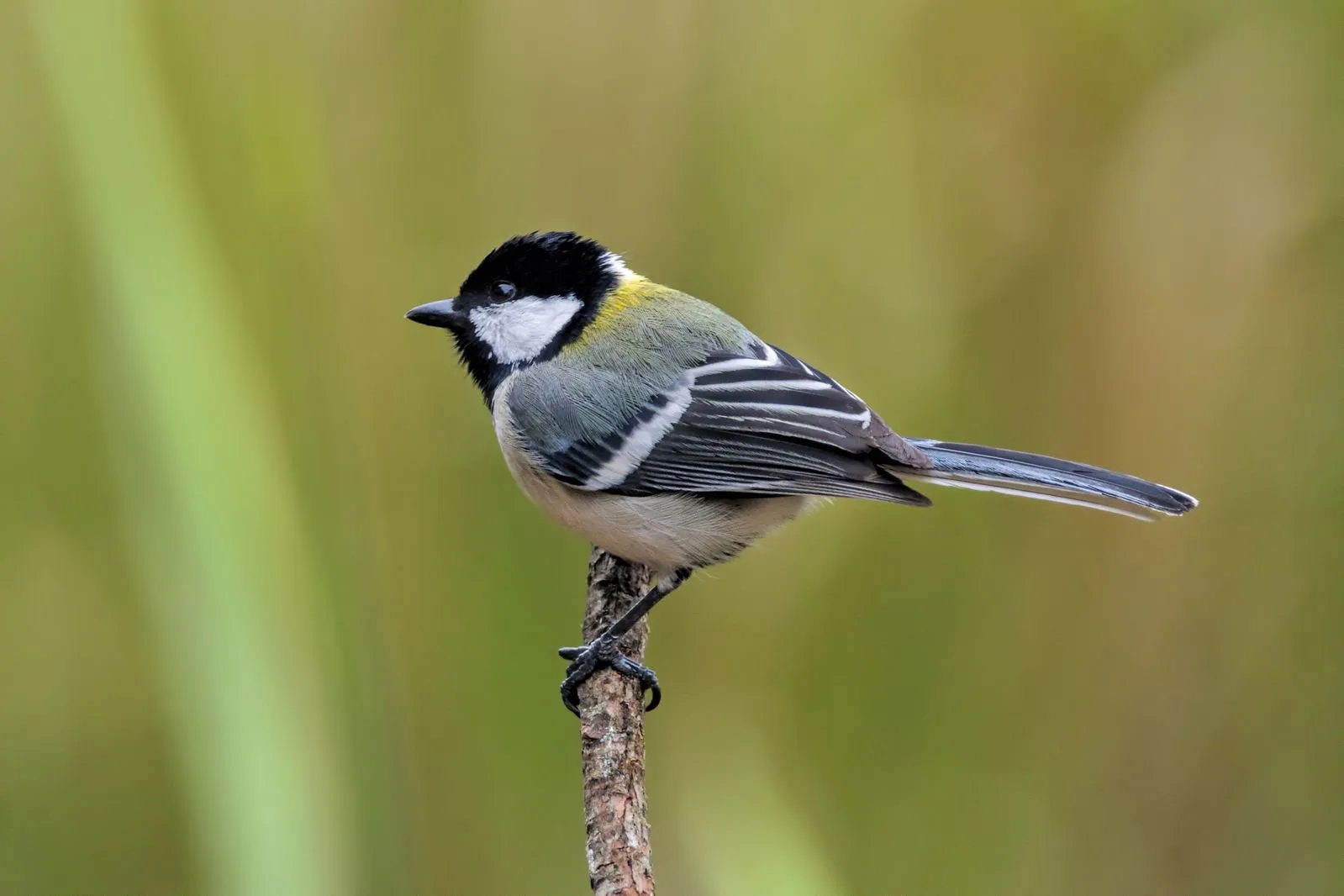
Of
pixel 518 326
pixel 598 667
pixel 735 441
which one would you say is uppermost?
pixel 518 326

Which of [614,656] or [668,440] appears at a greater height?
[668,440]

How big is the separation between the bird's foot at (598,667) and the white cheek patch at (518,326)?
1.54 feet

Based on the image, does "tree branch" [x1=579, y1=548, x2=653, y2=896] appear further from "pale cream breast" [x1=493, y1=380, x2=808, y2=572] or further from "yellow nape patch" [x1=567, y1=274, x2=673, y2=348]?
"yellow nape patch" [x1=567, y1=274, x2=673, y2=348]

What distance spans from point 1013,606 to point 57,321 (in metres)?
1.59

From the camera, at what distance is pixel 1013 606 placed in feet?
6.12

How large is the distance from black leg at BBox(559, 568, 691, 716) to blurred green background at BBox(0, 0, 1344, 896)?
1.5 inches

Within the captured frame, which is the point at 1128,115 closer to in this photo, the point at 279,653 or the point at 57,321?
the point at 279,653

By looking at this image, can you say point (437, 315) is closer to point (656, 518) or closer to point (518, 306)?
point (518, 306)

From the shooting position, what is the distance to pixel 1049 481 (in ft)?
4.75

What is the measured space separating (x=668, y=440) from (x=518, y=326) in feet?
1.14

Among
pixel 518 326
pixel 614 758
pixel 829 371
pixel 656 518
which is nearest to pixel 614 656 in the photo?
pixel 656 518

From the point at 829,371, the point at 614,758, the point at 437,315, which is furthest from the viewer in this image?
the point at 829,371

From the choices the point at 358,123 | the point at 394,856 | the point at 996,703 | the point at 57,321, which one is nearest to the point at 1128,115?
the point at 996,703

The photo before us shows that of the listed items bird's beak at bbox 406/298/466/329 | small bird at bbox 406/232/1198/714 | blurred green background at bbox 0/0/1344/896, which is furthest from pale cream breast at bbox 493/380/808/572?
bird's beak at bbox 406/298/466/329
